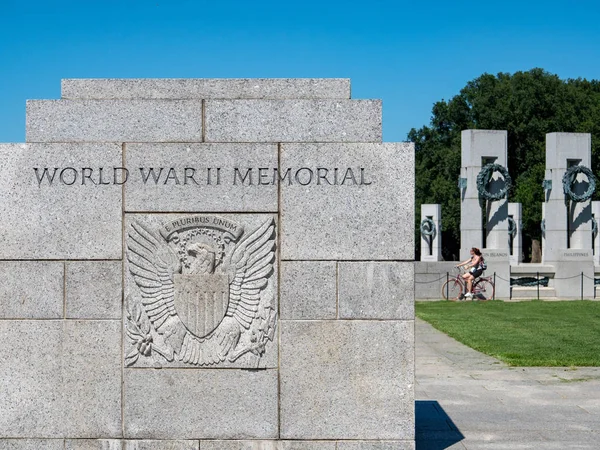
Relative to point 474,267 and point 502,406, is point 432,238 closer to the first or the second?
point 474,267

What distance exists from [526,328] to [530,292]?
12.1 metres

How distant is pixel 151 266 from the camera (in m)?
6.66

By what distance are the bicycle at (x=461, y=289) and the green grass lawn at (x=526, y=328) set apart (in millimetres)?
1303

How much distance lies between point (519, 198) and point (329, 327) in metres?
48.4

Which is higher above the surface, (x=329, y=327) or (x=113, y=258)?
(x=113, y=258)

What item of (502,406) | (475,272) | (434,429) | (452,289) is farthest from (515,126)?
(434,429)

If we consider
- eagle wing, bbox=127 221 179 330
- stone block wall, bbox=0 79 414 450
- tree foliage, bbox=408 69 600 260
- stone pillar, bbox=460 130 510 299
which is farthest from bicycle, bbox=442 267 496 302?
tree foliage, bbox=408 69 600 260

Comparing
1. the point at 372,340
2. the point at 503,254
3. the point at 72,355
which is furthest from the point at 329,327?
the point at 503,254

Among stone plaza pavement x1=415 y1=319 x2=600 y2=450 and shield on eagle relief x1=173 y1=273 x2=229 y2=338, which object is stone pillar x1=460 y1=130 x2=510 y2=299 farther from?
Result: shield on eagle relief x1=173 y1=273 x2=229 y2=338

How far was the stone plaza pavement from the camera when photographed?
732 cm

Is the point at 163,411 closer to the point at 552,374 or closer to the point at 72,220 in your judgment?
the point at 72,220

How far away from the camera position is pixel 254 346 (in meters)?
6.61

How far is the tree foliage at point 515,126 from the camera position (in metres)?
54.3

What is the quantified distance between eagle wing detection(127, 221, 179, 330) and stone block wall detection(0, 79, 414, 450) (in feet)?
0.04
